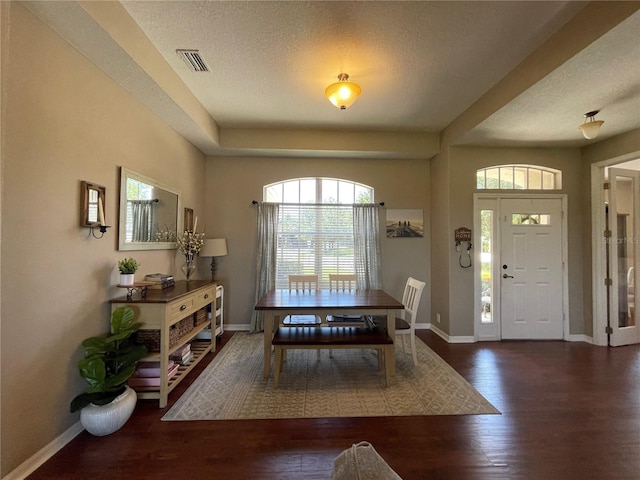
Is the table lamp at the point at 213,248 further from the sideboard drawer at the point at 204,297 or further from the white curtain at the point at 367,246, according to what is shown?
the white curtain at the point at 367,246

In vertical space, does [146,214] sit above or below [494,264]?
above

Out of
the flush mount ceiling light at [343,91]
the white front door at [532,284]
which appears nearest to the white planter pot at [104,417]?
the flush mount ceiling light at [343,91]

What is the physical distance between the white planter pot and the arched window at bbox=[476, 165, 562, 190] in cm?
469

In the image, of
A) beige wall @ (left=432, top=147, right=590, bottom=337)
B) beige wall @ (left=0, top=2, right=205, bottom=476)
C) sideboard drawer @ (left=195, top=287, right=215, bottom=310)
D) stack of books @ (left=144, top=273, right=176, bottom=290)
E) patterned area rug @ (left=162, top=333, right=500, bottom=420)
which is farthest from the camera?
beige wall @ (left=432, top=147, right=590, bottom=337)

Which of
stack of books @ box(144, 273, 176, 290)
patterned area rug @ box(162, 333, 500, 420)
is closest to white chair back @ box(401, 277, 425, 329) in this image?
patterned area rug @ box(162, 333, 500, 420)

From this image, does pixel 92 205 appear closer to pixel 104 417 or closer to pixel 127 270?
pixel 127 270

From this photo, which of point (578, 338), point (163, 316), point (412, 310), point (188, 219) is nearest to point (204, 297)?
point (163, 316)

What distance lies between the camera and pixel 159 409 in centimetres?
234

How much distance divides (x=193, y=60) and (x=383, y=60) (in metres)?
1.71

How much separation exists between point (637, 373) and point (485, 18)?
12.6ft

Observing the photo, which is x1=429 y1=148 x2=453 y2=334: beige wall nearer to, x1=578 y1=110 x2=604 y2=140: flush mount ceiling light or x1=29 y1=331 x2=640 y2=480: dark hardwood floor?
x1=578 y1=110 x2=604 y2=140: flush mount ceiling light

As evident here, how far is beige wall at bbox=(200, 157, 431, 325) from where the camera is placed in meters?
4.47

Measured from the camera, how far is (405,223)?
15.1ft

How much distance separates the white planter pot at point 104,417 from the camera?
6.42 feet
